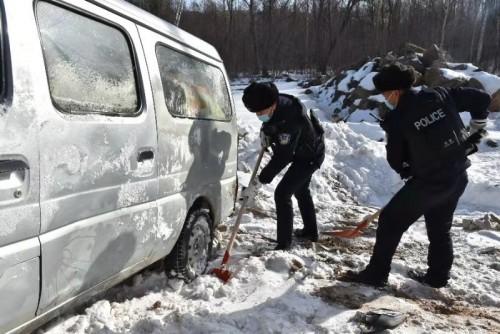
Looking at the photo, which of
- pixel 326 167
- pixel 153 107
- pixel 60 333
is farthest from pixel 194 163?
pixel 326 167

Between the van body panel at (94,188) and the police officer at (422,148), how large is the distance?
1.76 metres

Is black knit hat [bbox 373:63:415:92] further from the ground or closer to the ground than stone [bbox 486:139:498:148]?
further from the ground

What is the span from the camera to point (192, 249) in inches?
145

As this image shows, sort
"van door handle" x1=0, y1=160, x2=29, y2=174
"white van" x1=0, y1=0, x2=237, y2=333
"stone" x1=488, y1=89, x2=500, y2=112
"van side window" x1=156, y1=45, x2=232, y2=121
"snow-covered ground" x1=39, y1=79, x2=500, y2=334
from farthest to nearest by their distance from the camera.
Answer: "stone" x1=488, y1=89, x2=500, y2=112 → "van side window" x1=156, y1=45, x2=232, y2=121 → "snow-covered ground" x1=39, y1=79, x2=500, y2=334 → "white van" x1=0, y1=0, x2=237, y2=333 → "van door handle" x1=0, y1=160, x2=29, y2=174

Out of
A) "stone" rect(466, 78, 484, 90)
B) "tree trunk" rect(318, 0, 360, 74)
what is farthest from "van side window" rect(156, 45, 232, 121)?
"tree trunk" rect(318, 0, 360, 74)

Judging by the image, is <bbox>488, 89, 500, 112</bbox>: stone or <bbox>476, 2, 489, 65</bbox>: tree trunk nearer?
<bbox>488, 89, 500, 112</bbox>: stone

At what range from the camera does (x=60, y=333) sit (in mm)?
2686

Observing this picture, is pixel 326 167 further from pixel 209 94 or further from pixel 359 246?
pixel 209 94

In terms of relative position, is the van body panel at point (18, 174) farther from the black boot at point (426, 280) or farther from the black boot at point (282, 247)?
the black boot at point (426, 280)

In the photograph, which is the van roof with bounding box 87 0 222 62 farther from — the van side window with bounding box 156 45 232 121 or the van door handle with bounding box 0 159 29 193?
the van door handle with bounding box 0 159 29 193

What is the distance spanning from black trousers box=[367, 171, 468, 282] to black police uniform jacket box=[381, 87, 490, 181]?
0.09 metres

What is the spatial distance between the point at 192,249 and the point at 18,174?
6.36ft

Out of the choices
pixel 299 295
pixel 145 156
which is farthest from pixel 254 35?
pixel 145 156

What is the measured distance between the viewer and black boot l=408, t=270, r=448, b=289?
3.95 m
